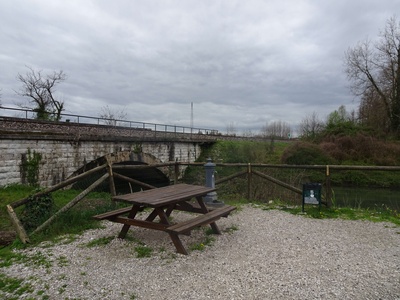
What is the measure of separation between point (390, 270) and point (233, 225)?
267cm

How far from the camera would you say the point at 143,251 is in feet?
13.4

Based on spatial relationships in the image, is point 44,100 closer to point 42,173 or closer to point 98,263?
point 42,173

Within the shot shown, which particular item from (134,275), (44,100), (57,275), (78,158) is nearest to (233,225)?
(134,275)

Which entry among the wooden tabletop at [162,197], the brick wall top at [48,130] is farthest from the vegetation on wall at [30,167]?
the wooden tabletop at [162,197]

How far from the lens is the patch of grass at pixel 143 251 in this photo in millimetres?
3959

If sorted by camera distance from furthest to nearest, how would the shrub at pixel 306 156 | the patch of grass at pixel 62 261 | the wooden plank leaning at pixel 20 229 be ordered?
the shrub at pixel 306 156 < the wooden plank leaning at pixel 20 229 < the patch of grass at pixel 62 261

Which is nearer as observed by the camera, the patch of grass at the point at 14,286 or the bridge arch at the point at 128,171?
the patch of grass at the point at 14,286

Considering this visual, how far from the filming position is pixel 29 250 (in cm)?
423

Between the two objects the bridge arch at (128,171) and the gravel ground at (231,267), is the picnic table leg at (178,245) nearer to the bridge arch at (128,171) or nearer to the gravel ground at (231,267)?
the gravel ground at (231,267)

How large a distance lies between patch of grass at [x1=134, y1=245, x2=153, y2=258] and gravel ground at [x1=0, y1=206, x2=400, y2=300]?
81 mm

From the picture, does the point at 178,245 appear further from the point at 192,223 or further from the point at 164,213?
the point at 164,213

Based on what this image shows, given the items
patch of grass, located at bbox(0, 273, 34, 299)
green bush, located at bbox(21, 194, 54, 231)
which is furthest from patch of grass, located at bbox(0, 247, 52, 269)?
green bush, located at bbox(21, 194, 54, 231)

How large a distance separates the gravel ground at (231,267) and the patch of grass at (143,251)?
8 cm

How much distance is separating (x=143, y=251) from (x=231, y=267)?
1.36 metres
